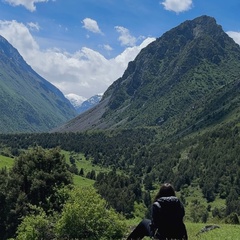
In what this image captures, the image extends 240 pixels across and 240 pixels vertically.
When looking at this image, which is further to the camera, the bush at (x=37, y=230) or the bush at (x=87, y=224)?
the bush at (x=37, y=230)

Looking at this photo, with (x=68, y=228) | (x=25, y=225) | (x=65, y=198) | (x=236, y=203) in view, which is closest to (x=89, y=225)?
(x=68, y=228)

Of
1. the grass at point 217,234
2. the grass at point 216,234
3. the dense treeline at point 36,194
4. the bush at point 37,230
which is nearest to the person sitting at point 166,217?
the grass at point 216,234

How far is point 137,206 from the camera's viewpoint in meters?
155

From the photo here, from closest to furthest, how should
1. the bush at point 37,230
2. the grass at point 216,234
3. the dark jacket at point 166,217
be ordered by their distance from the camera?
the dark jacket at point 166,217
the grass at point 216,234
the bush at point 37,230

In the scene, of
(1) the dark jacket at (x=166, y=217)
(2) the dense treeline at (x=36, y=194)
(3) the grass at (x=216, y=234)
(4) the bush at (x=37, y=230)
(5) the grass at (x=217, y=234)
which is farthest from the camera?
(2) the dense treeline at (x=36, y=194)

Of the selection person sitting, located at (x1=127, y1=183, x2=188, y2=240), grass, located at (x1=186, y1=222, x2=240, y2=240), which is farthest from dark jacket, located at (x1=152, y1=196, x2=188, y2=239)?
grass, located at (x1=186, y1=222, x2=240, y2=240)

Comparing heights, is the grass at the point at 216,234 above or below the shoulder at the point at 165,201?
below

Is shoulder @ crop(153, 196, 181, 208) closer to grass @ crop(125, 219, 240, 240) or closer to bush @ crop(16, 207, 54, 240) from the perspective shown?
grass @ crop(125, 219, 240, 240)

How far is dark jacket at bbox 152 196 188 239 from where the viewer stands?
14.6m

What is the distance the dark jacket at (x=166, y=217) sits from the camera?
48.0 feet

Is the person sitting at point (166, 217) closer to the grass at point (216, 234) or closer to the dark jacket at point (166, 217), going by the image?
the dark jacket at point (166, 217)

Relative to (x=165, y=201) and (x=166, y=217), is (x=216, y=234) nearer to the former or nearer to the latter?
(x=166, y=217)

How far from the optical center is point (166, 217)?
1467cm

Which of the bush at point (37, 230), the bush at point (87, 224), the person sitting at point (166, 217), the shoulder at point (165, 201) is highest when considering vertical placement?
the shoulder at point (165, 201)
